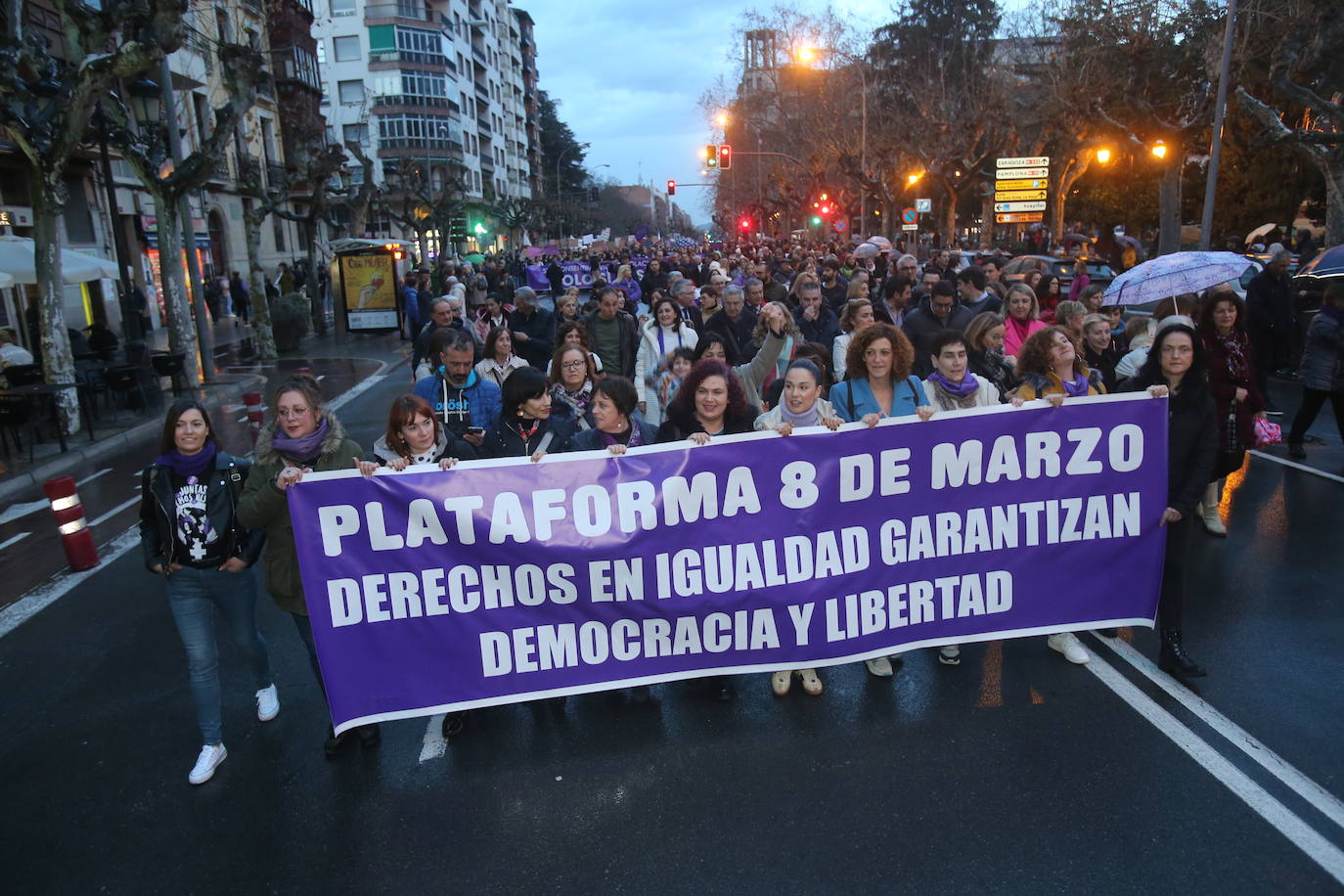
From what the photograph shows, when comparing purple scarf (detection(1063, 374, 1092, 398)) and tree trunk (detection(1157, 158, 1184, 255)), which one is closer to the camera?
purple scarf (detection(1063, 374, 1092, 398))

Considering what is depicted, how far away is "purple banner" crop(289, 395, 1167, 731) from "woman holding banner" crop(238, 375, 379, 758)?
0.60 ft

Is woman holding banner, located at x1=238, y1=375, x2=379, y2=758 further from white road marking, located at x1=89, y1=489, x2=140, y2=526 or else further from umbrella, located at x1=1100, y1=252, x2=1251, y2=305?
umbrella, located at x1=1100, y1=252, x2=1251, y2=305

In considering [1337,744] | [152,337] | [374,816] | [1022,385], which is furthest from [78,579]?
[152,337]

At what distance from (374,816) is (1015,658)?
3.35 metres

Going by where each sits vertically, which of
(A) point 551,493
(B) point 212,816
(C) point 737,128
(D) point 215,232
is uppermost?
(C) point 737,128

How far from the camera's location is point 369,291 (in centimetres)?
2530

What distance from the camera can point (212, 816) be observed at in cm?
386

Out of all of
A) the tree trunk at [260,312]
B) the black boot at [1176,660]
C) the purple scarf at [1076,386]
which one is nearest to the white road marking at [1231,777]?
the black boot at [1176,660]

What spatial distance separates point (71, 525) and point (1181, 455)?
7762mm

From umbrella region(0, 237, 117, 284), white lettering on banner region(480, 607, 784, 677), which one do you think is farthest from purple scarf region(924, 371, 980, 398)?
umbrella region(0, 237, 117, 284)

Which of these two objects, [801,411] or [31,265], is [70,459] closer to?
[31,265]

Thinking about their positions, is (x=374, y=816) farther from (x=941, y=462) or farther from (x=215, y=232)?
(x=215, y=232)

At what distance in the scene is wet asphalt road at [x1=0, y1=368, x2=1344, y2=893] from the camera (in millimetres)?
3355

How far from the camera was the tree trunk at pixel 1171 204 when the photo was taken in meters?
26.7
